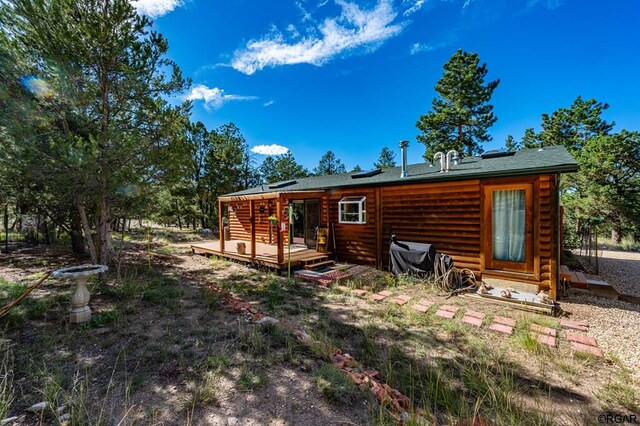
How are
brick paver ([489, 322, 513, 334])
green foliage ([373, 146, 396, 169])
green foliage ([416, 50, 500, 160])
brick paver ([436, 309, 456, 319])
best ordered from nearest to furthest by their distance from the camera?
brick paver ([489, 322, 513, 334])
brick paver ([436, 309, 456, 319])
green foliage ([416, 50, 500, 160])
green foliage ([373, 146, 396, 169])

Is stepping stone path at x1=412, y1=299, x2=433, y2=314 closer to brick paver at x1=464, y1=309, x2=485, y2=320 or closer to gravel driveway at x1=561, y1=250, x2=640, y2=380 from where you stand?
brick paver at x1=464, y1=309, x2=485, y2=320

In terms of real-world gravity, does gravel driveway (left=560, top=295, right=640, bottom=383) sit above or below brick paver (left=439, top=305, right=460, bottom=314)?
below

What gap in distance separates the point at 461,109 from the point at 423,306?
17.4 m

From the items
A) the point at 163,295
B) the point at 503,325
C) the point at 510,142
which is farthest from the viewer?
the point at 510,142

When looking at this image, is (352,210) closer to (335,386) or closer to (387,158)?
(335,386)

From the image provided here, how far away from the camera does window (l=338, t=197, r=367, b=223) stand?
27.1 ft

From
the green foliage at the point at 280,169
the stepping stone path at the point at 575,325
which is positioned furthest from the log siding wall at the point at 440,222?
the green foliage at the point at 280,169

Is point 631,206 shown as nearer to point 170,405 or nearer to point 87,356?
point 170,405

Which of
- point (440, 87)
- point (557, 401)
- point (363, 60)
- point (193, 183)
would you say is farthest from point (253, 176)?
point (557, 401)

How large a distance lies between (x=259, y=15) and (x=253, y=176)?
17778 millimetres

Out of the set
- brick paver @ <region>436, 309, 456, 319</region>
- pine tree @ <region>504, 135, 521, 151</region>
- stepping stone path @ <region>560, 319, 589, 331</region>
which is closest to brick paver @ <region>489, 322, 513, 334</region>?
brick paver @ <region>436, 309, 456, 319</region>

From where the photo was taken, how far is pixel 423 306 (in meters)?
4.95

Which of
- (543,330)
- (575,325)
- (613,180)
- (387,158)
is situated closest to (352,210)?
(543,330)

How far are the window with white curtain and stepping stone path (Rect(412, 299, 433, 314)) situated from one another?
224 centimetres
